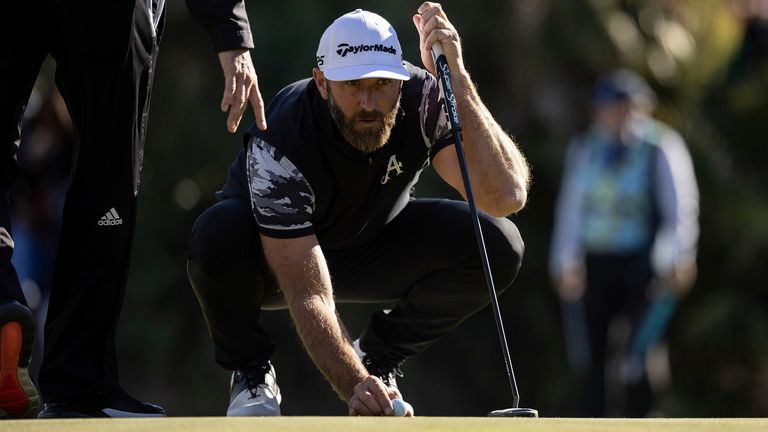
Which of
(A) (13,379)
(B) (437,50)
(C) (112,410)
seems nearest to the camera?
(A) (13,379)

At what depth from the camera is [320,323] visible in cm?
488

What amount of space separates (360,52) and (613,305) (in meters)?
4.13

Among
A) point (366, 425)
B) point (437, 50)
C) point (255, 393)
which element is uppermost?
point (437, 50)

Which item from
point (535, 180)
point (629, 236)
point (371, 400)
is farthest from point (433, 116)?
point (535, 180)

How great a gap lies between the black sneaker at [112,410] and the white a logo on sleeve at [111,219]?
46 cm

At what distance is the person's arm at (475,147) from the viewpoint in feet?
17.4

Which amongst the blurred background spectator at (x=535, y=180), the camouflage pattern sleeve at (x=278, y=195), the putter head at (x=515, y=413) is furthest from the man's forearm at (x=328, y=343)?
the blurred background spectator at (x=535, y=180)

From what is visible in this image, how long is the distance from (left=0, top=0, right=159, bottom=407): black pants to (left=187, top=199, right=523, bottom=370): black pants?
2.78 feet

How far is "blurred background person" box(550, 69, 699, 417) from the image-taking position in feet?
29.2

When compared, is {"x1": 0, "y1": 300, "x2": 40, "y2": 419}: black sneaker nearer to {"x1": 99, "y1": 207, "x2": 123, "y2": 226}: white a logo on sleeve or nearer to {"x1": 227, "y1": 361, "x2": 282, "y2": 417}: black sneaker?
{"x1": 99, "y1": 207, "x2": 123, "y2": 226}: white a logo on sleeve

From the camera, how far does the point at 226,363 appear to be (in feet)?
18.0

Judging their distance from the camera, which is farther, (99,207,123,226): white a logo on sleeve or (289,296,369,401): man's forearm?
(289,296,369,401): man's forearm

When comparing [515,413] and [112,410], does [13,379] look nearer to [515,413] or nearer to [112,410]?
[112,410]

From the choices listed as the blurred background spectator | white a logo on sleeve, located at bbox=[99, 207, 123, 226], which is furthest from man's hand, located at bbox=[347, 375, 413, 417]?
the blurred background spectator
